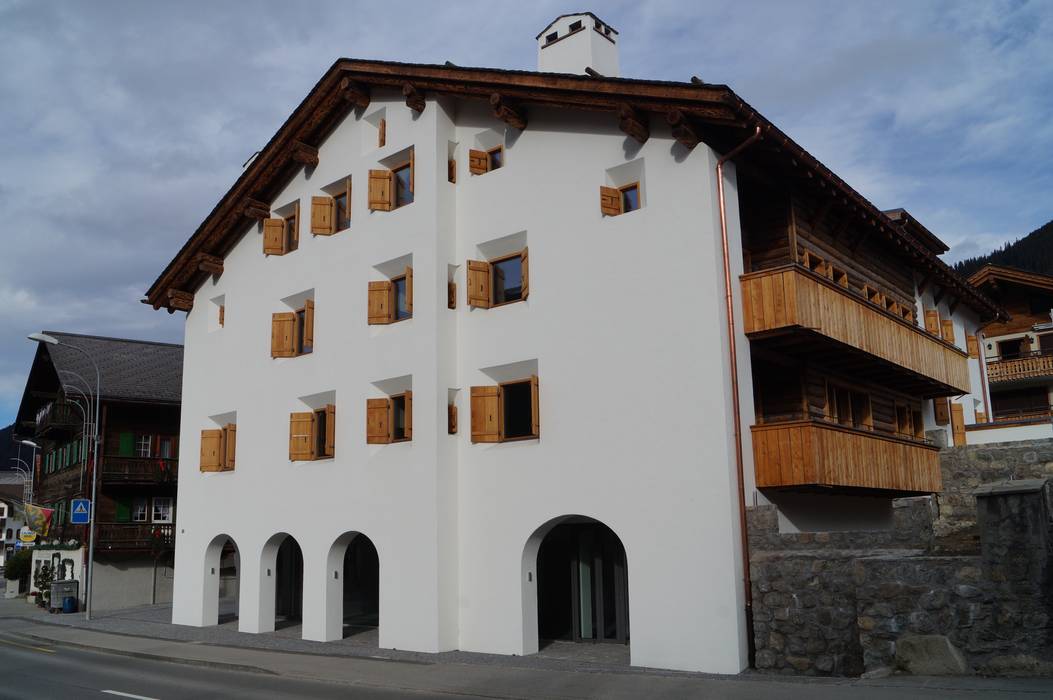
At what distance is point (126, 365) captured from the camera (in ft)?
137

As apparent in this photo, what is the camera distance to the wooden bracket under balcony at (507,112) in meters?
19.1

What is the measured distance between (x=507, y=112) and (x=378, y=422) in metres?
7.31

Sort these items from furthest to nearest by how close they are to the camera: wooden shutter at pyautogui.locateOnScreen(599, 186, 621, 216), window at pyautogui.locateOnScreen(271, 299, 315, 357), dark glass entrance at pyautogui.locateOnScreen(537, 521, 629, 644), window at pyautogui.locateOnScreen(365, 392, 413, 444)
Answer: window at pyautogui.locateOnScreen(271, 299, 315, 357) → window at pyautogui.locateOnScreen(365, 392, 413, 444) → dark glass entrance at pyautogui.locateOnScreen(537, 521, 629, 644) → wooden shutter at pyautogui.locateOnScreen(599, 186, 621, 216)

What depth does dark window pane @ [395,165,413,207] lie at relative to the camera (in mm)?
21609

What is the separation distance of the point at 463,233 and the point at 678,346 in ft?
21.2

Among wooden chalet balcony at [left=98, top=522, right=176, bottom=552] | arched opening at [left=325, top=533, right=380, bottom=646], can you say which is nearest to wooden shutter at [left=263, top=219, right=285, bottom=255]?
arched opening at [left=325, top=533, right=380, bottom=646]

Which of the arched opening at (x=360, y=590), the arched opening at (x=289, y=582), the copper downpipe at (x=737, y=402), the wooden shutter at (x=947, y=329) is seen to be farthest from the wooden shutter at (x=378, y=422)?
the wooden shutter at (x=947, y=329)

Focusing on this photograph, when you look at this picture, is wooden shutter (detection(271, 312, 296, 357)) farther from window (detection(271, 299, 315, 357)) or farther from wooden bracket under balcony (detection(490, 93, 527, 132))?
wooden bracket under balcony (detection(490, 93, 527, 132))

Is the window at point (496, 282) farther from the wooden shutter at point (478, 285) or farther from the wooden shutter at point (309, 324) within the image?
the wooden shutter at point (309, 324)

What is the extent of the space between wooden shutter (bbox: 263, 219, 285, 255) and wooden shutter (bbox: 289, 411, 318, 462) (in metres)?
5.05

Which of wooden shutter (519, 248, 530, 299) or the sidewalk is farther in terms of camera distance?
wooden shutter (519, 248, 530, 299)

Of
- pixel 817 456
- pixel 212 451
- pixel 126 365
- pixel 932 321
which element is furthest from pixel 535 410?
pixel 126 365

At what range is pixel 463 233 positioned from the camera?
20.5m

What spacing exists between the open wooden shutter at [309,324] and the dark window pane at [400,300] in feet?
9.89
